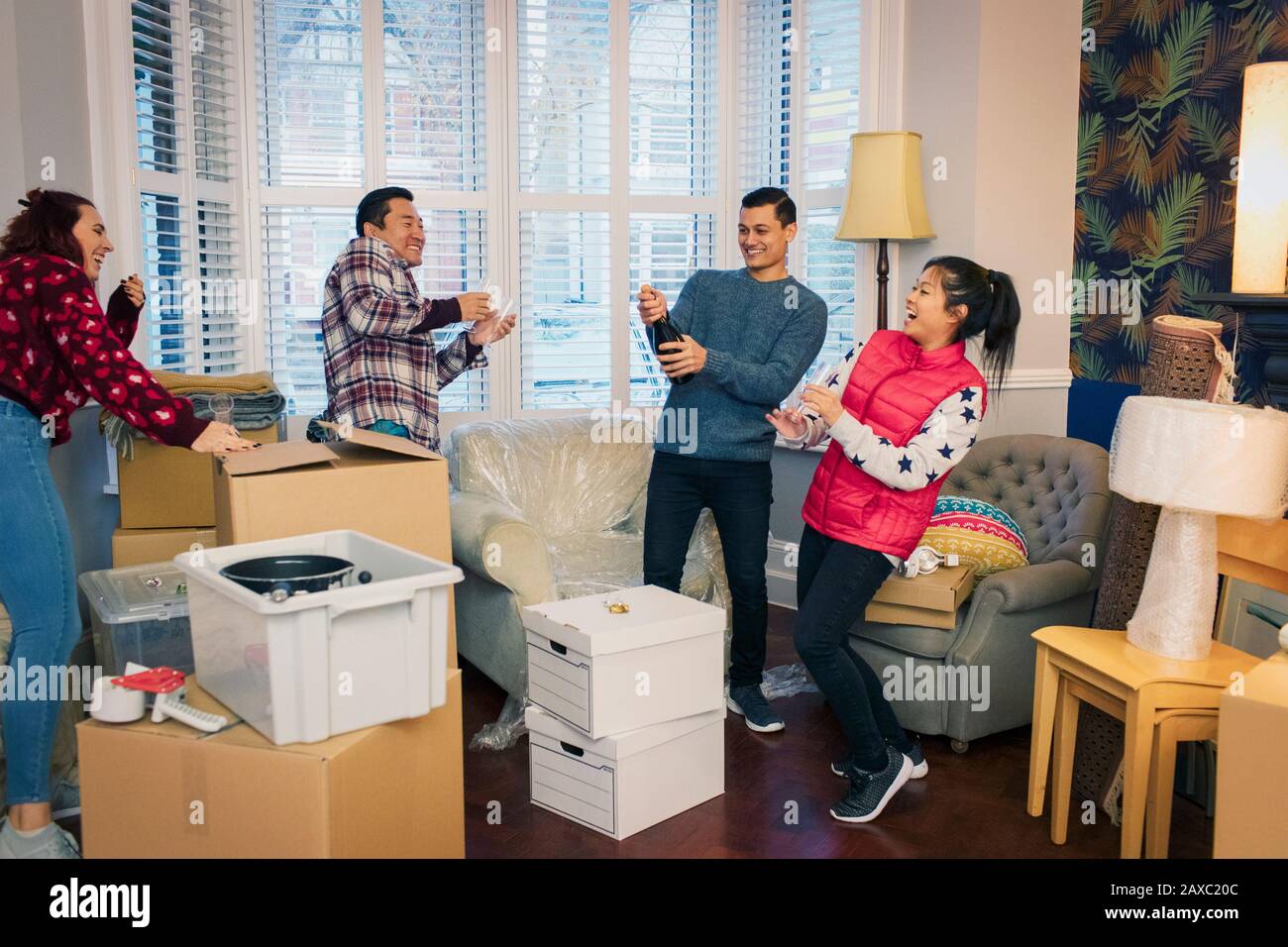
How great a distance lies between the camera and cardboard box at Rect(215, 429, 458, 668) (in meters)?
2.50

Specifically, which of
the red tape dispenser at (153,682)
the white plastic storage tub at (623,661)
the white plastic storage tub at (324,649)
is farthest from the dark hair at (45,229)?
the white plastic storage tub at (623,661)

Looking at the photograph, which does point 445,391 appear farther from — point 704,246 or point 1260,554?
point 1260,554

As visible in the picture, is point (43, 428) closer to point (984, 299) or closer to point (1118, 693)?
point (984, 299)

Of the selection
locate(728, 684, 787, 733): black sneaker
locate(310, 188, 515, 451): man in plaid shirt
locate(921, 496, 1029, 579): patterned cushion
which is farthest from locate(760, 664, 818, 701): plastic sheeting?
locate(310, 188, 515, 451): man in plaid shirt

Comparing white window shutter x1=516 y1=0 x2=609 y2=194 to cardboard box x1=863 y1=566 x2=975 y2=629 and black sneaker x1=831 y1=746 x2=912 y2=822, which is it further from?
black sneaker x1=831 y1=746 x2=912 y2=822

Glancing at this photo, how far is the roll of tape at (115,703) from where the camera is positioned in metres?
2.08

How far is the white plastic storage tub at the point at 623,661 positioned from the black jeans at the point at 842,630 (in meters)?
0.24

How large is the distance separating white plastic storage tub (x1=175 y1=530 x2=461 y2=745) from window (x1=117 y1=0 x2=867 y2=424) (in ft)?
7.07

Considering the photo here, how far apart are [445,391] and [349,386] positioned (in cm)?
125

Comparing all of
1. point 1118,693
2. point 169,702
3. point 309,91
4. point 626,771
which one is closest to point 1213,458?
point 1118,693

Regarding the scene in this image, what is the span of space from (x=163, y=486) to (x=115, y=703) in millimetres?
1529

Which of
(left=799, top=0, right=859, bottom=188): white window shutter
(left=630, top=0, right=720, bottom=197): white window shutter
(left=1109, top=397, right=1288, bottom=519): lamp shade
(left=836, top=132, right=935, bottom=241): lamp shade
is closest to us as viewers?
(left=1109, top=397, right=1288, bottom=519): lamp shade

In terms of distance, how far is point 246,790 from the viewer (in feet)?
6.48

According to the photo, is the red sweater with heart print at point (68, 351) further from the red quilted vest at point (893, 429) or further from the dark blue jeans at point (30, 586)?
the red quilted vest at point (893, 429)
